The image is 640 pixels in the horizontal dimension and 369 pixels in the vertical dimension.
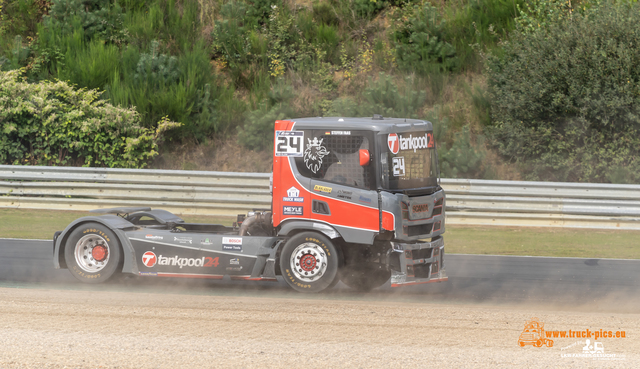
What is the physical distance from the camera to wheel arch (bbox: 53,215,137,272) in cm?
857

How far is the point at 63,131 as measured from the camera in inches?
717

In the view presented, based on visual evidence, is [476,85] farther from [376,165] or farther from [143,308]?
[143,308]

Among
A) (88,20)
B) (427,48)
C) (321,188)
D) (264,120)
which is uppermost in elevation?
(88,20)

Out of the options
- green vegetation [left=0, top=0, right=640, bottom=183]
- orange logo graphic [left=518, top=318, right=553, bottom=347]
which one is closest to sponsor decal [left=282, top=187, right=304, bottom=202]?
orange logo graphic [left=518, top=318, right=553, bottom=347]

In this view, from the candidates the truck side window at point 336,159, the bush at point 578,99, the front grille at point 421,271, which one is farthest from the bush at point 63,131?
the front grille at point 421,271

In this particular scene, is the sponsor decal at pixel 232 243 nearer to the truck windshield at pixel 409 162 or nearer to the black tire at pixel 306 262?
the black tire at pixel 306 262

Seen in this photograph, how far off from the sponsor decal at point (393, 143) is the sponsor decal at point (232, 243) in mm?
2258

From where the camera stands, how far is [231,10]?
2292cm

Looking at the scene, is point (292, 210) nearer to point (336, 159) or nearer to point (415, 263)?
point (336, 159)

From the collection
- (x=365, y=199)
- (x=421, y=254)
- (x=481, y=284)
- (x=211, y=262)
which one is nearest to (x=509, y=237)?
(x=481, y=284)

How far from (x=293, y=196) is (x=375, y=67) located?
45.2 feet

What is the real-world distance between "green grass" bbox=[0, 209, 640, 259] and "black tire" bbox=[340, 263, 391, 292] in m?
3.39

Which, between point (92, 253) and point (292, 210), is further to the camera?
point (92, 253)

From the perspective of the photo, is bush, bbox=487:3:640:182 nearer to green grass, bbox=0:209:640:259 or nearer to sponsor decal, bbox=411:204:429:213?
green grass, bbox=0:209:640:259
